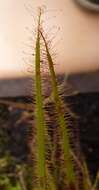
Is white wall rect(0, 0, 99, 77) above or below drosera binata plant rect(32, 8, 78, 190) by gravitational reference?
above

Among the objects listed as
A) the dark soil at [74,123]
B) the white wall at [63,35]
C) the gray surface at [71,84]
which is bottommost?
the dark soil at [74,123]

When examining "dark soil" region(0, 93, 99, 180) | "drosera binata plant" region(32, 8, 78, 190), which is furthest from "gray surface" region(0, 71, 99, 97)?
"drosera binata plant" region(32, 8, 78, 190)

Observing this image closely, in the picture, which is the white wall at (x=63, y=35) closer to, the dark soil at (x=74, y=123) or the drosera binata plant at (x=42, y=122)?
the dark soil at (x=74, y=123)

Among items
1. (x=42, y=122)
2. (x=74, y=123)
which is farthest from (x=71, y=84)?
(x=42, y=122)

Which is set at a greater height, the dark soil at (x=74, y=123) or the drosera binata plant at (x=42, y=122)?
the drosera binata plant at (x=42, y=122)

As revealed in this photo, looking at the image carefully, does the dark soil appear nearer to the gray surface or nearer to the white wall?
the gray surface

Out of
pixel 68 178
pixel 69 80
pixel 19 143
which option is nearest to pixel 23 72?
pixel 69 80

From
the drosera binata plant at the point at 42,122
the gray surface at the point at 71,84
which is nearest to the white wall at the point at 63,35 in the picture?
the gray surface at the point at 71,84

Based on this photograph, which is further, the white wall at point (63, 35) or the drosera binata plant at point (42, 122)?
the white wall at point (63, 35)

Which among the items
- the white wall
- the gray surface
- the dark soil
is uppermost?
the white wall

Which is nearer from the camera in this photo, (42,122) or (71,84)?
(42,122)

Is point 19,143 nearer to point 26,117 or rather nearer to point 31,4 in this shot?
point 26,117

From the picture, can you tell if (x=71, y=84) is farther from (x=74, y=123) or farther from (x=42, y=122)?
(x=42, y=122)
